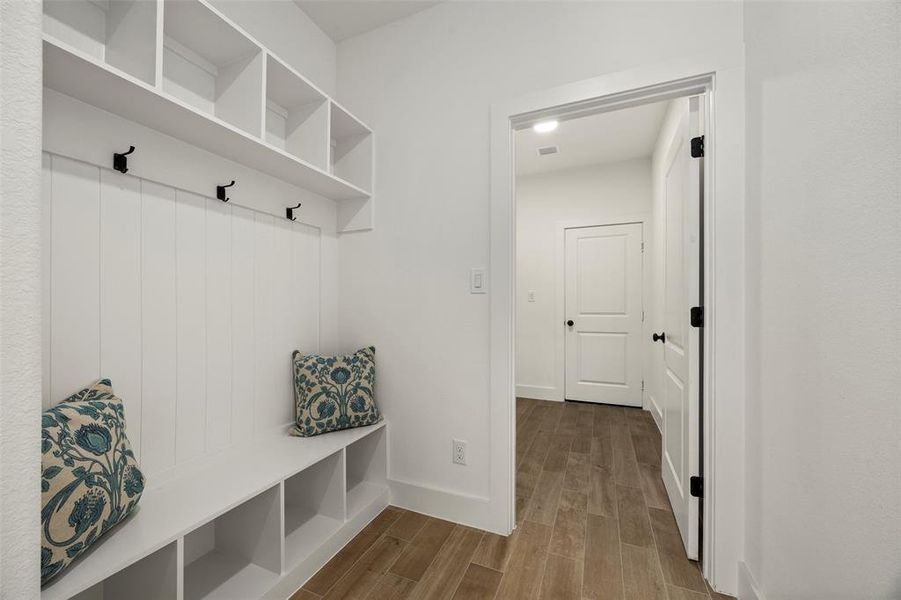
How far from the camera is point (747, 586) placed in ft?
4.12

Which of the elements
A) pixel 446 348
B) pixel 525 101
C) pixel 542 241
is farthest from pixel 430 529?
pixel 542 241

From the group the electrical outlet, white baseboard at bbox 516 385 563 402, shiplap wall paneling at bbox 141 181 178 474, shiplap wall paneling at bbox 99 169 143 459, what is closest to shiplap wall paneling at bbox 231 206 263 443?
shiplap wall paneling at bbox 141 181 178 474

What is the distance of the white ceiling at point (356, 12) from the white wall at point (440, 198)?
0.16 feet

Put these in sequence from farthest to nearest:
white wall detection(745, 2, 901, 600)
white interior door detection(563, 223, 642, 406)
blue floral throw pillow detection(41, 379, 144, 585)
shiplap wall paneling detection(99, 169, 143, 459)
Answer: white interior door detection(563, 223, 642, 406) → shiplap wall paneling detection(99, 169, 143, 459) → blue floral throw pillow detection(41, 379, 144, 585) → white wall detection(745, 2, 901, 600)

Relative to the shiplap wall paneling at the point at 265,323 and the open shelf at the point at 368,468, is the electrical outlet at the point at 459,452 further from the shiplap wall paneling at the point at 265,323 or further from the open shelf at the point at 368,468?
the shiplap wall paneling at the point at 265,323

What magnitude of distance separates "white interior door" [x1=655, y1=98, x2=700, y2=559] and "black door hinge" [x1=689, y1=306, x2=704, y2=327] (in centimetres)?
3

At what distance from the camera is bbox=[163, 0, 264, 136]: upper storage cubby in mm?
1255

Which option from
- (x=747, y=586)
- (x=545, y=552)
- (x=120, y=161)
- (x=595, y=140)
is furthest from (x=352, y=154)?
(x=747, y=586)

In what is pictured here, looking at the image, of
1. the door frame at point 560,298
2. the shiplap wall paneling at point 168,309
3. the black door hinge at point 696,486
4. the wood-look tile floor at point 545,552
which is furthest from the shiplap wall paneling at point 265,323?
the door frame at point 560,298

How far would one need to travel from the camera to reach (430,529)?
174 cm

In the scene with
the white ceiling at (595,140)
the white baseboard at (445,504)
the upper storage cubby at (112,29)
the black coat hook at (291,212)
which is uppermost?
the white ceiling at (595,140)

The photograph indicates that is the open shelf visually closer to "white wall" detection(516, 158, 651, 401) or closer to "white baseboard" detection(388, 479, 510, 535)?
"white baseboard" detection(388, 479, 510, 535)

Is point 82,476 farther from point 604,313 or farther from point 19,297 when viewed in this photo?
point 604,313

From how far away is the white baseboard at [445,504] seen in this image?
174 cm
